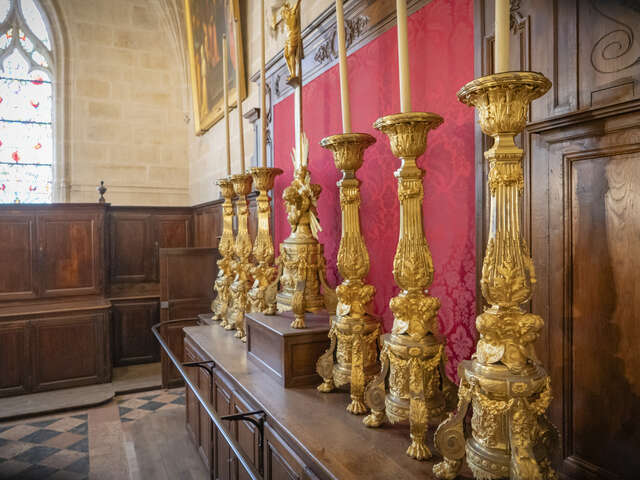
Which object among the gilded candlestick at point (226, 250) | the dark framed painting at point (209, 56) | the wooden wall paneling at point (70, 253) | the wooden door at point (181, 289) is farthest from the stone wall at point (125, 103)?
the gilded candlestick at point (226, 250)

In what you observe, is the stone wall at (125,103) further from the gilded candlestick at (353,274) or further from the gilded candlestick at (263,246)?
the gilded candlestick at (353,274)

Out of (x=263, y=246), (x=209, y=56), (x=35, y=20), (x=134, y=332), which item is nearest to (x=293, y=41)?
(x=263, y=246)

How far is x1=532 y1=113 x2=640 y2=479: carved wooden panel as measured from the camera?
128cm

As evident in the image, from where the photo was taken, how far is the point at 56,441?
417cm

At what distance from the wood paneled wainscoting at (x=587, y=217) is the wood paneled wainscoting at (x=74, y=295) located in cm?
324

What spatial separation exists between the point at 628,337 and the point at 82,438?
4.47 metres

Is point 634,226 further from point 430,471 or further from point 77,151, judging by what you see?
point 77,151

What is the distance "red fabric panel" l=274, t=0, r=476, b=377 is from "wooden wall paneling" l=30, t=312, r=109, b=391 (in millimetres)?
4571

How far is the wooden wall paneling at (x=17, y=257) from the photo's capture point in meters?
5.85

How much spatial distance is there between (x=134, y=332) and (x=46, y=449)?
2.67 m

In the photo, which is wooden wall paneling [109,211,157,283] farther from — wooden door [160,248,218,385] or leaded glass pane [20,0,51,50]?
leaded glass pane [20,0,51,50]

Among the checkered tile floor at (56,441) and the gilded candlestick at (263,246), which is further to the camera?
the checkered tile floor at (56,441)

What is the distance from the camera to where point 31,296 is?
5945 mm

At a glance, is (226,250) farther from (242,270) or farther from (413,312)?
(413,312)
